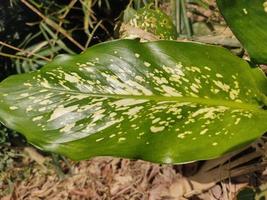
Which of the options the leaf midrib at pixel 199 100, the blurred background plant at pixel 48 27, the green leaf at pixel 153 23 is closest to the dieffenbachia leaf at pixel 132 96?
the leaf midrib at pixel 199 100

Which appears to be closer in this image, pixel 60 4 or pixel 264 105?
pixel 264 105

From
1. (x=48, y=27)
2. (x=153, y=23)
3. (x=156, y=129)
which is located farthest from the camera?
(x=48, y=27)

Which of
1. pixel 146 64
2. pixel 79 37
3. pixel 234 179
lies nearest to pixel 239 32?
pixel 146 64

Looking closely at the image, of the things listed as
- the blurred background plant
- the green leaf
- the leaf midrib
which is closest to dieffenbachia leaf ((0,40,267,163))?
the leaf midrib

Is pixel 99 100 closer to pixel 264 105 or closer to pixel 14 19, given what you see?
pixel 264 105

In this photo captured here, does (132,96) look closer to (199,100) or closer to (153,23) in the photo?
(199,100)

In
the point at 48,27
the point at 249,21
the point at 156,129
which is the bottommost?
the point at 48,27

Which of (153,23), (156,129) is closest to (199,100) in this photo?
(156,129)
